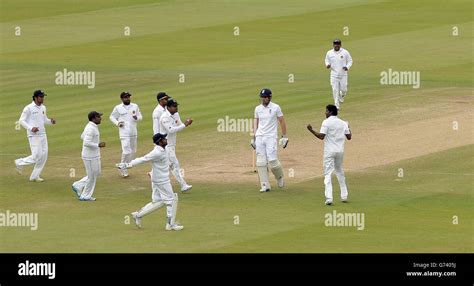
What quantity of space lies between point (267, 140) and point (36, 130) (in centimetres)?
577

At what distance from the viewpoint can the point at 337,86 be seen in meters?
42.0

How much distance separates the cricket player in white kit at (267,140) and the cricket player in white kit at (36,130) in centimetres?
537

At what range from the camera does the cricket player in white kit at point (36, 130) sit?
3234 centimetres

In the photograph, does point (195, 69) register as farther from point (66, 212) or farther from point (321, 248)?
point (321, 248)

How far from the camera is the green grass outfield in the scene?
1053 inches

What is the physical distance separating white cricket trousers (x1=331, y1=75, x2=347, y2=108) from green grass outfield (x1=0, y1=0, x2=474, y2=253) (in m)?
0.56

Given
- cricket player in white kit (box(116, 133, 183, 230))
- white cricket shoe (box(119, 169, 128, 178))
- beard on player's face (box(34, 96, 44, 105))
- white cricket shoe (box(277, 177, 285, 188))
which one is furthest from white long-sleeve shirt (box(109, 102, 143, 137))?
cricket player in white kit (box(116, 133, 183, 230))

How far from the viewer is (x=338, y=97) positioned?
42.0 m

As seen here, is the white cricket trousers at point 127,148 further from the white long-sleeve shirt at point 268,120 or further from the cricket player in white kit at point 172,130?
the white long-sleeve shirt at point 268,120

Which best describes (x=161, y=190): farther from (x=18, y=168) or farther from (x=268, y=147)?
(x=18, y=168)

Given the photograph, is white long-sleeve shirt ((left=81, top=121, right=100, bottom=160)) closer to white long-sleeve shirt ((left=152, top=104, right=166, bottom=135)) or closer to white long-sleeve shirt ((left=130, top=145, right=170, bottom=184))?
white long-sleeve shirt ((left=152, top=104, right=166, bottom=135))

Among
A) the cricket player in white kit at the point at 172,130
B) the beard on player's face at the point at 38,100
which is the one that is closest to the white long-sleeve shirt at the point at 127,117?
the beard on player's face at the point at 38,100

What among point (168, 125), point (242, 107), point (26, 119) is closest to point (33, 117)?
point (26, 119)

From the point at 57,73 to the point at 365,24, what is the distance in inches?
669
